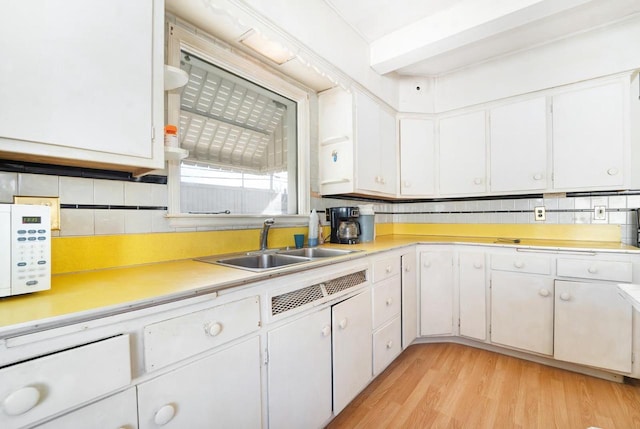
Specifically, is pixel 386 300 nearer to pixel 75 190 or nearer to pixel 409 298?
pixel 409 298

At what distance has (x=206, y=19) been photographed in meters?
1.53

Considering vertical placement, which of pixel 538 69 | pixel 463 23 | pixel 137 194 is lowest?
pixel 137 194

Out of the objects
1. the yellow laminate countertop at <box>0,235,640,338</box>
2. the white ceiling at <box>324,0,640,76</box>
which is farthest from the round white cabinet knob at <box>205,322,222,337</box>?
the white ceiling at <box>324,0,640,76</box>

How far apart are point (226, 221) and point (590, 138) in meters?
2.83

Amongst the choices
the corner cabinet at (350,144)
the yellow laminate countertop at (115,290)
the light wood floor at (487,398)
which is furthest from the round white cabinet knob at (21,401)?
the corner cabinet at (350,144)

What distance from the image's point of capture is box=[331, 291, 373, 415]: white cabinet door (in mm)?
1502

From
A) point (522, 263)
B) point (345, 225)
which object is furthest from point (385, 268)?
point (522, 263)

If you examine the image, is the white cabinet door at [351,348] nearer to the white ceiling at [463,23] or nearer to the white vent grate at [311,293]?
the white vent grate at [311,293]

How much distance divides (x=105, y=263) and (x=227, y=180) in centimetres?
82

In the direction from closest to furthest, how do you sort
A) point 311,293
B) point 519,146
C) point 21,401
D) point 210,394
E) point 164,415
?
point 21,401, point 164,415, point 210,394, point 311,293, point 519,146

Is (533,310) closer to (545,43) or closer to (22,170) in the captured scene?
(545,43)

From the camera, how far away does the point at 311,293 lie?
138 cm

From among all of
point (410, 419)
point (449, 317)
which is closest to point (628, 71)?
point (449, 317)

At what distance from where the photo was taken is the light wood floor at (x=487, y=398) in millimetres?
1576
